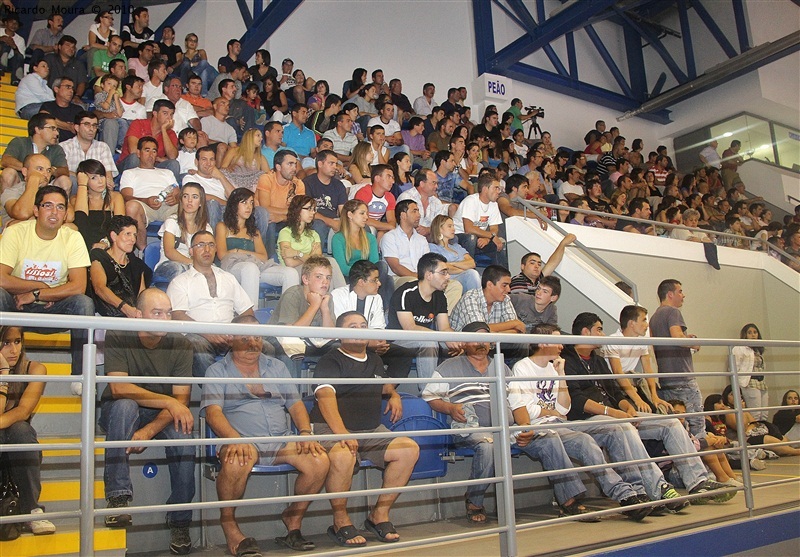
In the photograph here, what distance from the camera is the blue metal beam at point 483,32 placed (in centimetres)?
1131

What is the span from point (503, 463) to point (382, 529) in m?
0.71

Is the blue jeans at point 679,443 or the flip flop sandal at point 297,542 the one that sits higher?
the blue jeans at point 679,443

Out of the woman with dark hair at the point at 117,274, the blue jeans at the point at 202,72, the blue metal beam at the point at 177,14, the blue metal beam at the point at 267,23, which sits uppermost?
the blue metal beam at the point at 177,14

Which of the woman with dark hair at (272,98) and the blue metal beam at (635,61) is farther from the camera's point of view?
the blue metal beam at (635,61)

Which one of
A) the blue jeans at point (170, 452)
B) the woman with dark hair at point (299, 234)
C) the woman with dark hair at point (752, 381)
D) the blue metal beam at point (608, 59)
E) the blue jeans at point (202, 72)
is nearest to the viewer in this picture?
the blue jeans at point (170, 452)

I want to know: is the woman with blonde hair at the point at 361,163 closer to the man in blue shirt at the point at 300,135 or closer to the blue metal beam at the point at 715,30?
the man in blue shirt at the point at 300,135

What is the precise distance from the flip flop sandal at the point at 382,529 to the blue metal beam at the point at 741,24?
1142 centimetres

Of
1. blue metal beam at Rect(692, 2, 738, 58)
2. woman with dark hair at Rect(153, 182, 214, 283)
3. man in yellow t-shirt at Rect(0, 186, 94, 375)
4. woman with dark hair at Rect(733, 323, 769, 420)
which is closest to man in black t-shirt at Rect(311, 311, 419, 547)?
man in yellow t-shirt at Rect(0, 186, 94, 375)

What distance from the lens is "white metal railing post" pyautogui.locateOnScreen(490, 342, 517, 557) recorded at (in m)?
2.59

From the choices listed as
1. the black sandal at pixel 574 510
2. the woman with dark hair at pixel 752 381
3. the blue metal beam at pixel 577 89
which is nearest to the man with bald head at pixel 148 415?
the black sandal at pixel 574 510

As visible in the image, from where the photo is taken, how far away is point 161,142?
5637 mm

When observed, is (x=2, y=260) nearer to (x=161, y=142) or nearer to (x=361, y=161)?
(x=161, y=142)

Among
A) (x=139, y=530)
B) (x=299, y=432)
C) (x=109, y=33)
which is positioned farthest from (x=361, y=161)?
(x=139, y=530)

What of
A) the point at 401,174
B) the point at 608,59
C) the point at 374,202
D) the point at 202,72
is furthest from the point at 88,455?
the point at 608,59
